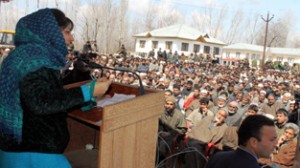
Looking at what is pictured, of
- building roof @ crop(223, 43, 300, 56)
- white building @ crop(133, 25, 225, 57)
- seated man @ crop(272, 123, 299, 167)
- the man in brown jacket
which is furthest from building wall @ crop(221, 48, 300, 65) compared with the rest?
seated man @ crop(272, 123, 299, 167)

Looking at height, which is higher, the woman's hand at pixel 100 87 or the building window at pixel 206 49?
the building window at pixel 206 49

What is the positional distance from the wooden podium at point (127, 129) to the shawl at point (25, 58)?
1.03 feet

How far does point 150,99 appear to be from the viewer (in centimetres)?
182

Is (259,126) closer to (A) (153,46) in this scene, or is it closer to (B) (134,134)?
Result: (B) (134,134)

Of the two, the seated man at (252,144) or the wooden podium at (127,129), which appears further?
the seated man at (252,144)

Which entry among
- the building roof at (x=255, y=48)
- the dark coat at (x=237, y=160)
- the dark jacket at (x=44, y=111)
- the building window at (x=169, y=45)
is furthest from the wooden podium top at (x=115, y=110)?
the building roof at (x=255, y=48)

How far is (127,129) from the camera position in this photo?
67.7 inches

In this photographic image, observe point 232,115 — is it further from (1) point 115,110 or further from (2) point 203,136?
(1) point 115,110

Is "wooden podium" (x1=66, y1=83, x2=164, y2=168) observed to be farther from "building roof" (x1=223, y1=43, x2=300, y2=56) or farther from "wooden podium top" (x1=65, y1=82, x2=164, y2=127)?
"building roof" (x1=223, y1=43, x2=300, y2=56)

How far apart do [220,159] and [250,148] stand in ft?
0.71

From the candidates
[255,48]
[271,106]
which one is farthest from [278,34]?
[271,106]

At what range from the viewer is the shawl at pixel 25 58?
4.86 ft

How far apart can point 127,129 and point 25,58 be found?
592 millimetres

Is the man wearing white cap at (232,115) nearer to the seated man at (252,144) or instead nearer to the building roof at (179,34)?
the seated man at (252,144)
